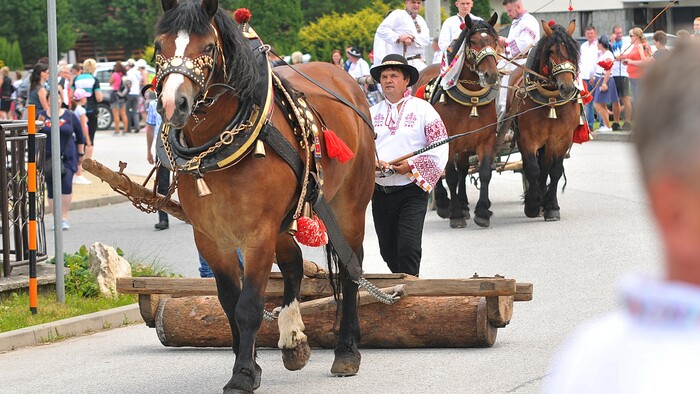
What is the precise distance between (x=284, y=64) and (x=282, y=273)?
149cm

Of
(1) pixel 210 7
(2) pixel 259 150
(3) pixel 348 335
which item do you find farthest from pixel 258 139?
(3) pixel 348 335

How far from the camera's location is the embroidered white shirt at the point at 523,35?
52.0ft

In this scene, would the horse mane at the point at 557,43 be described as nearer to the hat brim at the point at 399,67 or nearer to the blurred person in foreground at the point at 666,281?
the hat brim at the point at 399,67

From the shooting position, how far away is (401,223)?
8.93 metres

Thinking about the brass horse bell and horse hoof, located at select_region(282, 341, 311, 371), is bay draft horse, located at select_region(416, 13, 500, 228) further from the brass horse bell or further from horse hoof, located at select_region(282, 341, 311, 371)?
the brass horse bell

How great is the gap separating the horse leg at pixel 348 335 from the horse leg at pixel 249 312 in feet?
3.14

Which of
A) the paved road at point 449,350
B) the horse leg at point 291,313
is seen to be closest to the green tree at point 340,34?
the paved road at point 449,350

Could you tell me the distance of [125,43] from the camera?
61219 millimetres

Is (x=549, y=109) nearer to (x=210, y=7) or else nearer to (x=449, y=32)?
(x=449, y=32)

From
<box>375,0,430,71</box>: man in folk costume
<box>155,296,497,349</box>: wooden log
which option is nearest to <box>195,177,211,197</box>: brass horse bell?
<box>155,296,497,349</box>: wooden log

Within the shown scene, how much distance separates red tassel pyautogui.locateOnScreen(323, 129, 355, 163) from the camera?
276 inches

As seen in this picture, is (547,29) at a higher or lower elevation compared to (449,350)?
higher

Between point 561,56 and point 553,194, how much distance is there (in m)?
1.70

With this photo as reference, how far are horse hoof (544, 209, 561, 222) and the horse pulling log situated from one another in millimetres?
7282
